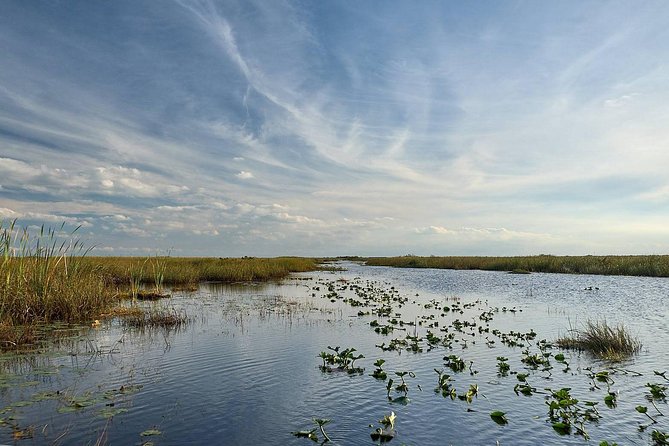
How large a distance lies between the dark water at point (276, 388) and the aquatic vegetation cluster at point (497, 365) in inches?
4.5

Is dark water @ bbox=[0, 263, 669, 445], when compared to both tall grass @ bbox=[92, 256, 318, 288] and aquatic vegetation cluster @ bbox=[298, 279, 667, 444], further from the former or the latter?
tall grass @ bbox=[92, 256, 318, 288]

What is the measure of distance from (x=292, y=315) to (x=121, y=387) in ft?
37.7

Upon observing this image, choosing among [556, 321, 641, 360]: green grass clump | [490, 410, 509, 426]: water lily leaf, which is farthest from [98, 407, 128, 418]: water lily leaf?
[556, 321, 641, 360]: green grass clump

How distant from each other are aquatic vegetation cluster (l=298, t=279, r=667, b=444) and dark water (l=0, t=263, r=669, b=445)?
0.38 feet

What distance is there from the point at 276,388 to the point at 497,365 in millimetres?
6580

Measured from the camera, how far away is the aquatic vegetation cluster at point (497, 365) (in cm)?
879

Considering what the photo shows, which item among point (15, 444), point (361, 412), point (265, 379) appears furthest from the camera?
point (265, 379)

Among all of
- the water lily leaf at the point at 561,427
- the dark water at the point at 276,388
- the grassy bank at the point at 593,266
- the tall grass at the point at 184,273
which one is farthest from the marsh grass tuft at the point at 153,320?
the grassy bank at the point at 593,266

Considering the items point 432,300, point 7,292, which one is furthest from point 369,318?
point 7,292

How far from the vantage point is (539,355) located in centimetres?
1349

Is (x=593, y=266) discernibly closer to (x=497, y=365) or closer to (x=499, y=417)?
(x=497, y=365)

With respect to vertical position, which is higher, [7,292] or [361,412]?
[7,292]

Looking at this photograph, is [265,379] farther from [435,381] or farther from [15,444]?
[15,444]

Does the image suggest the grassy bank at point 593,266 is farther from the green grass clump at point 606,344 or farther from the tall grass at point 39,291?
the tall grass at point 39,291
